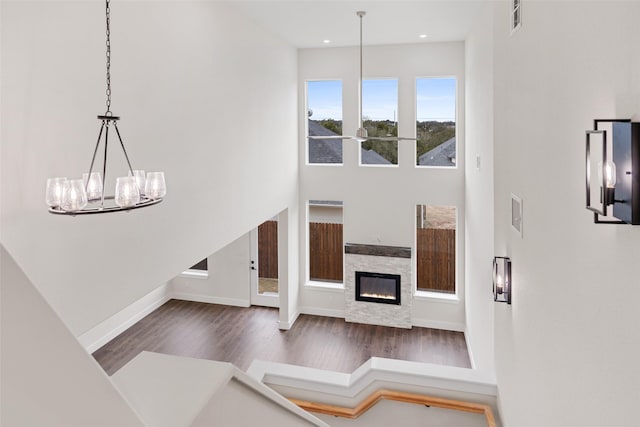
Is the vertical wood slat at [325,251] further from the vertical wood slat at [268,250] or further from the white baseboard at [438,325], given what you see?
the white baseboard at [438,325]

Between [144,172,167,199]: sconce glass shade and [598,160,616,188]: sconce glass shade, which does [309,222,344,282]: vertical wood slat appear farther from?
[598,160,616,188]: sconce glass shade

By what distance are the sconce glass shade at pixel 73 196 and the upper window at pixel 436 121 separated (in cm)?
613

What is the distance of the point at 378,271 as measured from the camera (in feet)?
26.0

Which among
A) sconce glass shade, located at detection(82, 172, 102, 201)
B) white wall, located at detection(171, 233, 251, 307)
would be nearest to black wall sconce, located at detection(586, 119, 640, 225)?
sconce glass shade, located at detection(82, 172, 102, 201)

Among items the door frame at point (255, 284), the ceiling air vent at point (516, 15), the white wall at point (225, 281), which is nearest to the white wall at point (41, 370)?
the ceiling air vent at point (516, 15)

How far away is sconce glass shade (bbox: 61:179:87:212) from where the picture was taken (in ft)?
7.79

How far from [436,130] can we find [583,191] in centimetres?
614

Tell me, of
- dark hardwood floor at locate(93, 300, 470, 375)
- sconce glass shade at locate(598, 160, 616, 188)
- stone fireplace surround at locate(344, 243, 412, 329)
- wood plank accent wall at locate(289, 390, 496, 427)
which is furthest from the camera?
stone fireplace surround at locate(344, 243, 412, 329)

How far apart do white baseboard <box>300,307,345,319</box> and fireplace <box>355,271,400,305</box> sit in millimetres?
478

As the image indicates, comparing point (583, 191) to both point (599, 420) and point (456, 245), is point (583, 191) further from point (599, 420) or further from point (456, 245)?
point (456, 245)

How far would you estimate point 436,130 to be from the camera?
25.3ft

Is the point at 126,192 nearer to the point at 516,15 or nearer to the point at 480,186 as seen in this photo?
the point at 516,15

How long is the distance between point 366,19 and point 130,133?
3.83 meters

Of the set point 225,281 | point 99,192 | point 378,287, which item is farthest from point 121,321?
point 99,192
